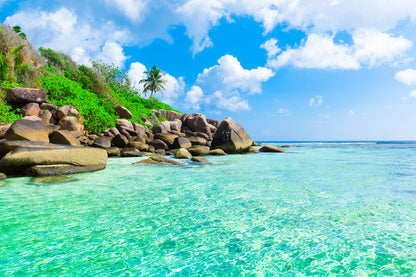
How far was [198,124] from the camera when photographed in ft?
77.6

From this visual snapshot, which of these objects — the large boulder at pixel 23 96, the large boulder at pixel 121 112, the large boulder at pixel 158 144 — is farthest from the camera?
the large boulder at pixel 121 112

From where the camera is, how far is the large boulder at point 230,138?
49.6 ft

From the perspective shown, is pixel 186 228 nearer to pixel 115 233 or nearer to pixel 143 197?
pixel 115 233

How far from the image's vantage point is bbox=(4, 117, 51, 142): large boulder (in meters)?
8.01

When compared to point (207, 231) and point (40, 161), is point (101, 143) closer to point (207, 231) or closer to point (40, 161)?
point (40, 161)

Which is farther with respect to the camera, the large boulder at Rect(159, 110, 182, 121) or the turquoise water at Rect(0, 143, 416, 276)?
the large boulder at Rect(159, 110, 182, 121)

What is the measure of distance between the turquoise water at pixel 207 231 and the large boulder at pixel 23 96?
990 cm

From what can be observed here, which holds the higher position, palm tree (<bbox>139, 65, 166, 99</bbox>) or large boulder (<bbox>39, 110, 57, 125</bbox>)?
palm tree (<bbox>139, 65, 166, 99</bbox>)

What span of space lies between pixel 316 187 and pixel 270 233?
2954 millimetres

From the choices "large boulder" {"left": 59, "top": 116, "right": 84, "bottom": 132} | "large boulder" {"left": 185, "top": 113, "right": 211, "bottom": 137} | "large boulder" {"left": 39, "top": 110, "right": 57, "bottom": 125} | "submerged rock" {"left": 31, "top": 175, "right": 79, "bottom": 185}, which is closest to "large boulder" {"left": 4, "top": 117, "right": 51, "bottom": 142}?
"submerged rock" {"left": 31, "top": 175, "right": 79, "bottom": 185}

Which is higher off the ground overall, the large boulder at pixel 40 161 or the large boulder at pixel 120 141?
the large boulder at pixel 120 141

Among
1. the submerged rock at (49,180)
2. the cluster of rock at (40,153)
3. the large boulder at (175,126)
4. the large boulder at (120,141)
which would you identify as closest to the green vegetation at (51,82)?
the large boulder at (120,141)

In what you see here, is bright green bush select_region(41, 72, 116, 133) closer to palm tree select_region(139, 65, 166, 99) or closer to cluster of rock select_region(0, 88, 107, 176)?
cluster of rock select_region(0, 88, 107, 176)

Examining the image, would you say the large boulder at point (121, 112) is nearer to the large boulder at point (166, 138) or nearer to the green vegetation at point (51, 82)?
the green vegetation at point (51, 82)
